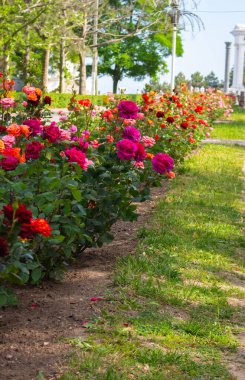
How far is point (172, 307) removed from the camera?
15.6 feet

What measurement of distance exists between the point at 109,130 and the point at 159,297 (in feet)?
12.0

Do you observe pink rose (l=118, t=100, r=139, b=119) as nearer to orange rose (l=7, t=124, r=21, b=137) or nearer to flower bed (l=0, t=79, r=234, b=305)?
flower bed (l=0, t=79, r=234, b=305)

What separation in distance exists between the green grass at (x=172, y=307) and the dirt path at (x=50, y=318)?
0.10m

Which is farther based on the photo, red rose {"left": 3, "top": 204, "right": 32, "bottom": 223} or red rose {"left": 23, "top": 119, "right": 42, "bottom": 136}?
red rose {"left": 23, "top": 119, "right": 42, "bottom": 136}

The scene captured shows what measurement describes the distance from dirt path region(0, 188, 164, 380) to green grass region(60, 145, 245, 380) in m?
0.10

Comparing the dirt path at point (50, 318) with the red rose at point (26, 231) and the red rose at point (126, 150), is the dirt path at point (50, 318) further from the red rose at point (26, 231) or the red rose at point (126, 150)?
the red rose at point (126, 150)

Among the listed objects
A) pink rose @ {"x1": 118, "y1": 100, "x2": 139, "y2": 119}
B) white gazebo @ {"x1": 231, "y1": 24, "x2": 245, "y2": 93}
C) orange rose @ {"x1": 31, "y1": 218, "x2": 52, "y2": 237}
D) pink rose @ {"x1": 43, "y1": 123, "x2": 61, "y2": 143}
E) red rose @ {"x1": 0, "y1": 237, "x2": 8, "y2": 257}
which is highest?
white gazebo @ {"x1": 231, "y1": 24, "x2": 245, "y2": 93}

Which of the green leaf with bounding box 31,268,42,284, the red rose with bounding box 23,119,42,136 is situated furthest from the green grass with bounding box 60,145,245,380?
the red rose with bounding box 23,119,42,136

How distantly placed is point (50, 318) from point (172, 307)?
0.84 meters

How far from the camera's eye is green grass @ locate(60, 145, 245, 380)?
3.75 metres

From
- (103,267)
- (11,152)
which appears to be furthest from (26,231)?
(103,267)

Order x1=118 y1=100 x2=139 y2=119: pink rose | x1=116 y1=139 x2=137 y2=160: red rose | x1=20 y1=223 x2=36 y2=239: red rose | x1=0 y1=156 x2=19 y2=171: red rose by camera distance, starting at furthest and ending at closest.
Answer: x1=118 y1=100 x2=139 y2=119: pink rose
x1=116 y1=139 x2=137 y2=160: red rose
x1=0 y1=156 x2=19 y2=171: red rose
x1=20 y1=223 x2=36 y2=239: red rose

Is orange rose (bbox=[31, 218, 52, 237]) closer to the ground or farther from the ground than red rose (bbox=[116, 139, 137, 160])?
closer to the ground

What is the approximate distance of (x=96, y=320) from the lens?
424 cm
